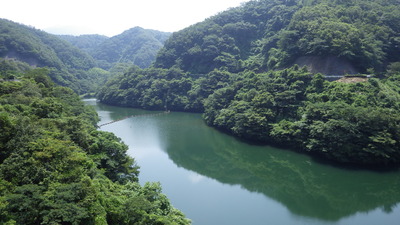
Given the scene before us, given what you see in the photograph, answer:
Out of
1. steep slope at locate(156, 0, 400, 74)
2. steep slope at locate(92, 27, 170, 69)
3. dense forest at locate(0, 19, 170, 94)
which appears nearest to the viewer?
steep slope at locate(156, 0, 400, 74)

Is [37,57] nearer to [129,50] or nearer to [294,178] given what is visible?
[129,50]

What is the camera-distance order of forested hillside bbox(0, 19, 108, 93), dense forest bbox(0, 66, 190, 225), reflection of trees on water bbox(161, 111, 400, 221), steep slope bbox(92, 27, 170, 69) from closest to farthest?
dense forest bbox(0, 66, 190, 225) → reflection of trees on water bbox(161, 111, 400, 221) → forested hillside bbox(0, 19, 108, 93) → steep slope bbox(92, 27, 170, 69)

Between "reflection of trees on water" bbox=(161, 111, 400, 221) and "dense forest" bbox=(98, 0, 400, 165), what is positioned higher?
"dense forest" bbox=(98, 0, 400, 165)

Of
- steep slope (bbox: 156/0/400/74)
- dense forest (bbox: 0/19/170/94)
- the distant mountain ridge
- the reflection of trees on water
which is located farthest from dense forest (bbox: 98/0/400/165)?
the distant mountain ridge

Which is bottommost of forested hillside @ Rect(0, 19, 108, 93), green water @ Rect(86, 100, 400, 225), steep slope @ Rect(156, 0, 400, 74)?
green water @ Rect(86, 100, 400, 225)

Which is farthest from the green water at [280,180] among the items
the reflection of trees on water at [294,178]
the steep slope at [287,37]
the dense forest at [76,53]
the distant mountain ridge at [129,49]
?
the distant mountain ridge at [129,49]

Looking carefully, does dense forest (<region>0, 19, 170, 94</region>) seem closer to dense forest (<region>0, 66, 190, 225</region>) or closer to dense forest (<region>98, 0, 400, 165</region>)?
dense forest (<region>98, 0, 400, 165</region>)
